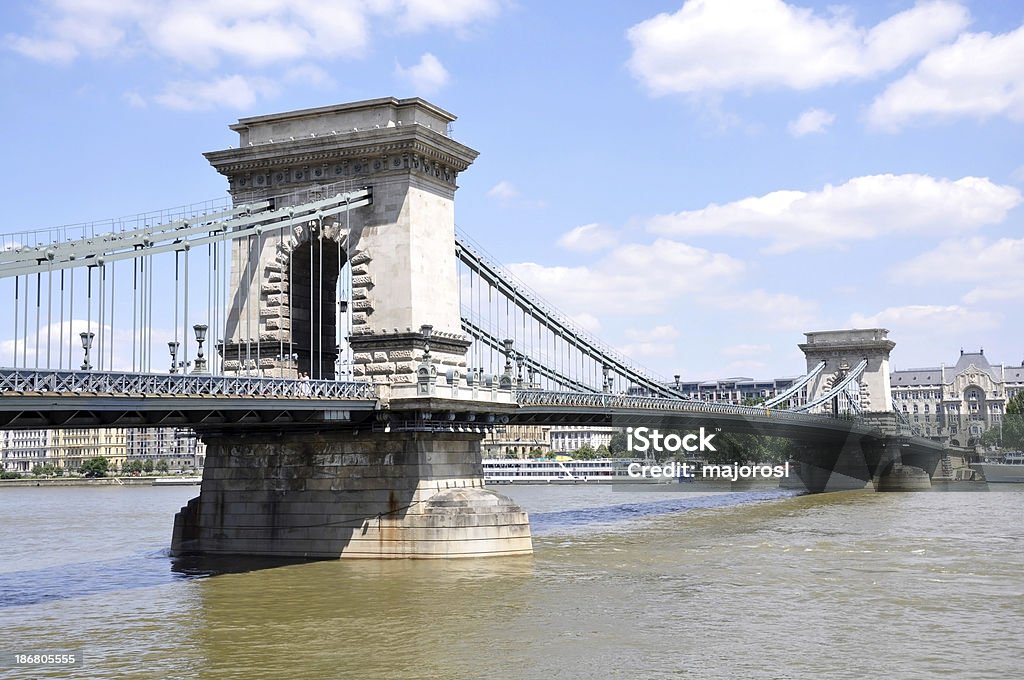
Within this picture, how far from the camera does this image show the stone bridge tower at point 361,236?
133 ft

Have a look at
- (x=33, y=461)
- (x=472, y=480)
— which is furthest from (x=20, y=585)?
(x=33, y=461)

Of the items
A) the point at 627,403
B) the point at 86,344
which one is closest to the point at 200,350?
Answer: the point at 86,344

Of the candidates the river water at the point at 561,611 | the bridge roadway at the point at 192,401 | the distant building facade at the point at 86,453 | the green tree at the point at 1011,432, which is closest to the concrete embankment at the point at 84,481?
the distant building facade at the point at 86,453

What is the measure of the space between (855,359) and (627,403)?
2408 inches

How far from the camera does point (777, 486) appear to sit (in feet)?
365

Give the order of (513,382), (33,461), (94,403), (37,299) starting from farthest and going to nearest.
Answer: (33,461) → (513,382) → (37,299) → (94,403)

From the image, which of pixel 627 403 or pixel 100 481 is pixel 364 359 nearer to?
pixel 627 403

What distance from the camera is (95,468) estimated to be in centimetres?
17162

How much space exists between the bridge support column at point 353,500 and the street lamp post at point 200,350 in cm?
507

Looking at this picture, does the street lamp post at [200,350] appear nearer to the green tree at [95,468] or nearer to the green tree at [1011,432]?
the green tree at [1011,432]

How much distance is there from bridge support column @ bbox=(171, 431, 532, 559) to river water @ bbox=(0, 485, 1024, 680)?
1101mm

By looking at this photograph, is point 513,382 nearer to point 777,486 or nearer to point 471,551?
point 471,551

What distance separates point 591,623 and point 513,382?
17908mm

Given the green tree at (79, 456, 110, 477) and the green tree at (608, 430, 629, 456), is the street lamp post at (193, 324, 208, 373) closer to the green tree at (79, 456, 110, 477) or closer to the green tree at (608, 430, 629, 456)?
the green tree at (608, 430, 629, 456)
